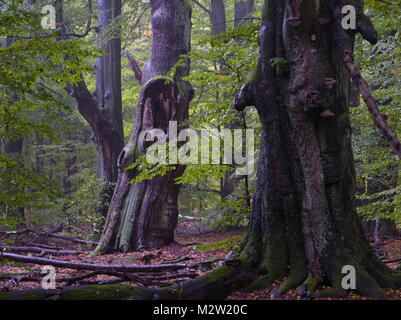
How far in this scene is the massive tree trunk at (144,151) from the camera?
28.4 feet

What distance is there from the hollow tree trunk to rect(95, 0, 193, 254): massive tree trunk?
4726 millimetres

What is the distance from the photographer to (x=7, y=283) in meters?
5.04

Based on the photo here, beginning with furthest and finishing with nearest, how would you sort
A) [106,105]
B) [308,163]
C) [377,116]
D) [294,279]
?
1. [106,105]
2. [308,163]
3. [294,279]
4. [377,116]

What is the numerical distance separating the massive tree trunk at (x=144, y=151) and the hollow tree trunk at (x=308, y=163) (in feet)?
15.5

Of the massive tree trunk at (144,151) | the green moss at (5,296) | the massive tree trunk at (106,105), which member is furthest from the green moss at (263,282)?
the massive tree trunk at (106,105)

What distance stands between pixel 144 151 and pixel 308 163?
5281 millimetres

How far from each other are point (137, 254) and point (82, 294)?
15.3 ft

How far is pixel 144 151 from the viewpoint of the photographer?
868 centimetres

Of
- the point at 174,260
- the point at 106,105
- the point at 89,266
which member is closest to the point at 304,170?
the point at 89,266

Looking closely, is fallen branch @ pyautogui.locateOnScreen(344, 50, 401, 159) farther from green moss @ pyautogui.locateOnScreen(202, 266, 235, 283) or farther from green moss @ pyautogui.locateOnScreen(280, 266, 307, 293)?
green moss @ pyautogui.locateOnScreen(202, 266, 235, 283)

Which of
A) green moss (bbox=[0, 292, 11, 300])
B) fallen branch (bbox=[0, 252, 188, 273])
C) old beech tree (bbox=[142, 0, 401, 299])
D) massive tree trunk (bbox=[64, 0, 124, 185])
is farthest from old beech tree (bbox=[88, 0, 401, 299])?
massive tree trunk (bbox=[64, 0, 124, 185])

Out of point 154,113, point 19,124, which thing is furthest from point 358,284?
point 154,113

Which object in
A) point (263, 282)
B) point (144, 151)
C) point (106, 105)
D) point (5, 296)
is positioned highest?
point (106, 105)

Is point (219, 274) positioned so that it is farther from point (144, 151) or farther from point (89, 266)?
point (144, 151)
